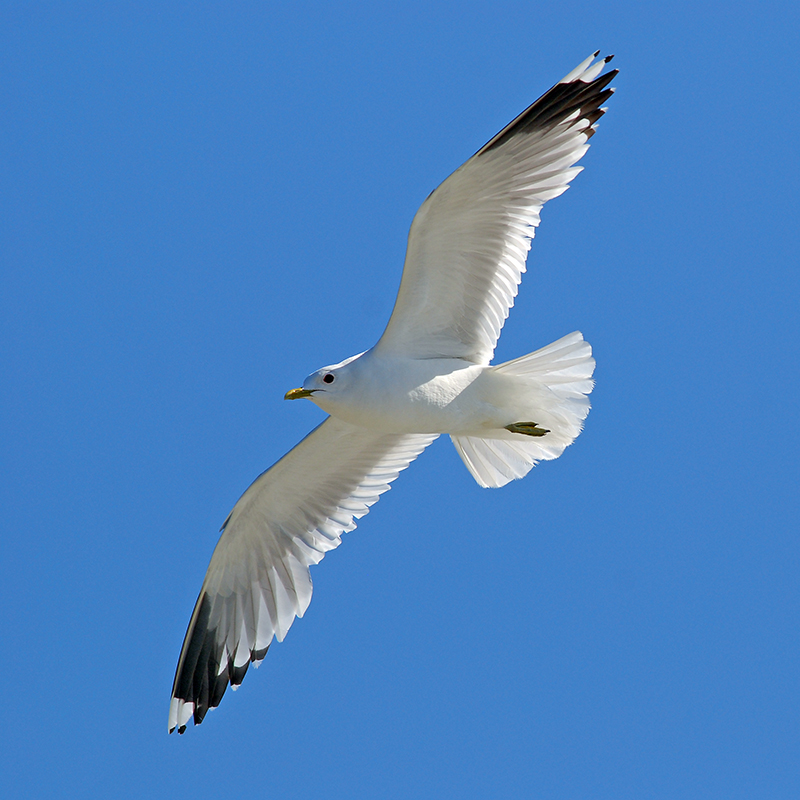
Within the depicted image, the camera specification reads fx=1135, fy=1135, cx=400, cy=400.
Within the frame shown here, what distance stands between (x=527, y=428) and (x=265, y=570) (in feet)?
6.81

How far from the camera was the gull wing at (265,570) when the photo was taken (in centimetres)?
732

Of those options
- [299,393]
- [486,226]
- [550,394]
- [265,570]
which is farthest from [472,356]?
[265,570]

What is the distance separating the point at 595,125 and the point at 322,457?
2.61 meters

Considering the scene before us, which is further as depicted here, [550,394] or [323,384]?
[550,394]

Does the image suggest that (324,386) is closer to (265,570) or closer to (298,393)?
(298,393)

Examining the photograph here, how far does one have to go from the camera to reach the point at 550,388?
6402 millimetres

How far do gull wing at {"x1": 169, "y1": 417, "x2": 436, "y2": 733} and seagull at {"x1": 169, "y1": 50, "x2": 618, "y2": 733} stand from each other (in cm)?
6

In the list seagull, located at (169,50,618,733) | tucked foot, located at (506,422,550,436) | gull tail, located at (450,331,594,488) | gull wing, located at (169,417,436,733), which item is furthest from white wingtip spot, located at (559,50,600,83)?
gull wing, located at (169,417,436,733)

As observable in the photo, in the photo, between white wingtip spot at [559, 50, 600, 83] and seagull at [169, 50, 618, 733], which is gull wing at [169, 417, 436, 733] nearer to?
seagull at [169, 50, 618, 733]

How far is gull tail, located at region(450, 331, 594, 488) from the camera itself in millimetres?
6320

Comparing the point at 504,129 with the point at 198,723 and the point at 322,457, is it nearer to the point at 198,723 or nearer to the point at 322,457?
the point at 322,457

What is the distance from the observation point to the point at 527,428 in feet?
21.2

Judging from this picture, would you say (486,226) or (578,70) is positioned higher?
(578,70)

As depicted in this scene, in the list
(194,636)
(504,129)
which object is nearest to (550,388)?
(504,129)
